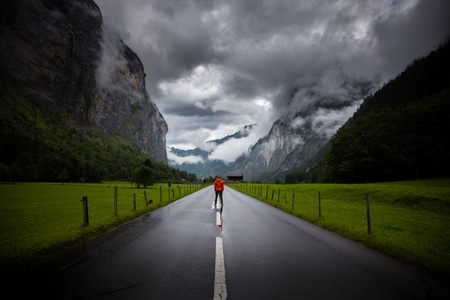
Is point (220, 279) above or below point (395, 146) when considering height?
below

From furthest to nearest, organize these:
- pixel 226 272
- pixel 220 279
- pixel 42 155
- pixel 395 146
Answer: pixel 42 155 < pixel 395 146 < pixel 226 272 < pixel 220 279

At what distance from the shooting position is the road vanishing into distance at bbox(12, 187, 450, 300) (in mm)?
4266

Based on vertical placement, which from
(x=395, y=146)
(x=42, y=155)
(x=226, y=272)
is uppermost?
(x=42, y=155)

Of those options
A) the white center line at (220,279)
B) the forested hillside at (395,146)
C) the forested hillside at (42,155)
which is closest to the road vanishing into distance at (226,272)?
the white center line at (220,279)

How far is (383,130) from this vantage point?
59125mm

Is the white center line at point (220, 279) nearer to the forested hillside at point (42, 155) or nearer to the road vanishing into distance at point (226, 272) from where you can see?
the road vanishing into distance at point (226, 272)

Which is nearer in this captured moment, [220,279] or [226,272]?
[220,279]

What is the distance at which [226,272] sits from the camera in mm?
5207

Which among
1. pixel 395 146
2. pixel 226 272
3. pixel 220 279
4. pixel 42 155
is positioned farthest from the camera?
pixel 42 155

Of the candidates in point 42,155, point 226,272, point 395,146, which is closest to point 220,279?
point 226,272

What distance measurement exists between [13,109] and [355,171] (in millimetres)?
215423

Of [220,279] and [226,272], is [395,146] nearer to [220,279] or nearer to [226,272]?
[226,272]

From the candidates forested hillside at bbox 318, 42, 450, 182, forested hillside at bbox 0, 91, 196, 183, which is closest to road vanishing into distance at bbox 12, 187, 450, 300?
forested hillside at bbox 318, 42, 450, 182

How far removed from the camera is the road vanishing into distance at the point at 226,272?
4.27m
